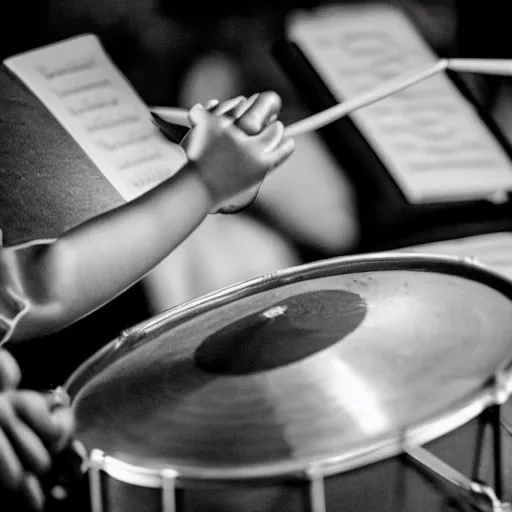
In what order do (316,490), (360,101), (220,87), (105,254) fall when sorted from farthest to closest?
(220,87), (360,101), (105,254), (316,490)

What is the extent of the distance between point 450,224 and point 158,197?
713 mm

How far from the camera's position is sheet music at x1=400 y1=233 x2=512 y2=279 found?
1.29 meters

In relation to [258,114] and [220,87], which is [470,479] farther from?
[220,87]

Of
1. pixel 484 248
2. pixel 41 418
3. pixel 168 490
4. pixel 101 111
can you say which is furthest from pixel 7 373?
pixel 484 248

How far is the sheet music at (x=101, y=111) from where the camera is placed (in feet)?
3.42

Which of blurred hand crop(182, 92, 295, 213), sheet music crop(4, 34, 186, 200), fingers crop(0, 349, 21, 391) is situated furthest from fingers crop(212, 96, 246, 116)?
fingers crop(0, 349, 21, 391)

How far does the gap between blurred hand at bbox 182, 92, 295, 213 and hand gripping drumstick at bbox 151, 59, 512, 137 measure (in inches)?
3.2

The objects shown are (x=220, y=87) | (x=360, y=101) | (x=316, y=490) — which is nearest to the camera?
(x=316, y=490)

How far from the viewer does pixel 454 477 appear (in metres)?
0.64

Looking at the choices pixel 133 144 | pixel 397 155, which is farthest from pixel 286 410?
pixel 397 155

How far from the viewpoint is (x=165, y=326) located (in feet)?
2.98

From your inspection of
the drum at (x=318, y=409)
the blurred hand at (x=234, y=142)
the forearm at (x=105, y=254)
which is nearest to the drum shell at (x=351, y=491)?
the drum at (x=318, y=409)

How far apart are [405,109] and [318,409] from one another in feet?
2.87

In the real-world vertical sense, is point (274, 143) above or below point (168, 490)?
above
